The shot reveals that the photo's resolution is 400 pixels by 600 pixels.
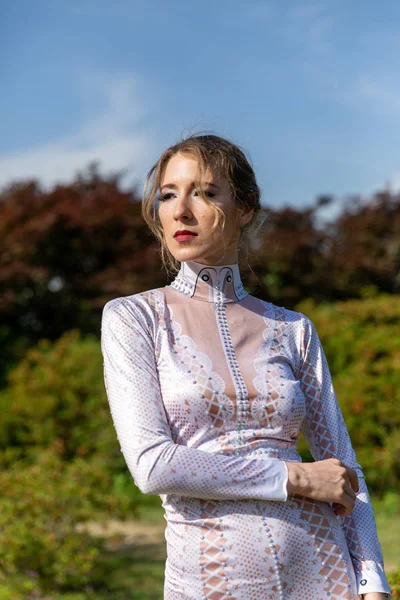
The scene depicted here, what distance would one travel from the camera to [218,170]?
5.74 ft

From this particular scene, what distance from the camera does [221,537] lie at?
4.96 ft

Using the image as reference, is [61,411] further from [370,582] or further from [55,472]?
[370,582]

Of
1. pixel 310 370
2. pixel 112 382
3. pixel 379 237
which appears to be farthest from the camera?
pixel 379 237

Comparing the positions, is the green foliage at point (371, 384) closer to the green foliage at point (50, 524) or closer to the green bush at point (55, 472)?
the green bush at point (55, 472)

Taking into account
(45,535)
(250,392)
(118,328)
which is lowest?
(45,535)

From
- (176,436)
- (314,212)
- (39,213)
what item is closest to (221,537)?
(176,436)

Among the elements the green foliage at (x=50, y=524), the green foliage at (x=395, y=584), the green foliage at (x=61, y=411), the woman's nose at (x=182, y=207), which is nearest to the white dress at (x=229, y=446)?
the woman's nose at (x=182, y=207)

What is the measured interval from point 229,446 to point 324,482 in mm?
203

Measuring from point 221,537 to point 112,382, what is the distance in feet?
1.26

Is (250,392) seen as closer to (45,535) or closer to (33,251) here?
(45,535)

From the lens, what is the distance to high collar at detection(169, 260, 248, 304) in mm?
1812

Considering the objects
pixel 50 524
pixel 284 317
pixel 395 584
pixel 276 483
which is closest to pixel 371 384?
pixel 50 524

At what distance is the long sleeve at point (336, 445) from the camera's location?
64.2 inches

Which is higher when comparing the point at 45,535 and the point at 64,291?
the point at 64,291
